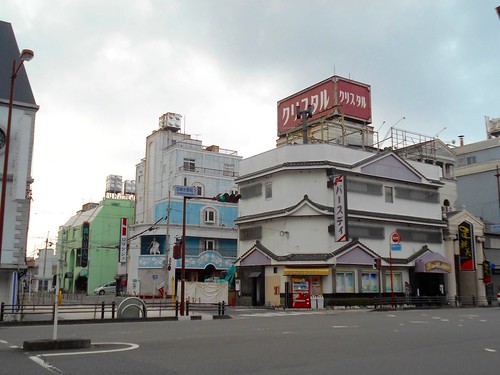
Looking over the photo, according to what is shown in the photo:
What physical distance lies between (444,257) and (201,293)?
70.5 ft

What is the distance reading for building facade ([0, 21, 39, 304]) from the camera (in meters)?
25.9

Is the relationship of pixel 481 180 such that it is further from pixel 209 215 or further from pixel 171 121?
pixel 171 121

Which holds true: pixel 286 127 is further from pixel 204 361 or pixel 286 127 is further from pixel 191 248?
pixel 204 361

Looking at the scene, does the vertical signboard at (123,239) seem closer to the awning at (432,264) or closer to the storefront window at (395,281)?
the storefront window at (395,281)

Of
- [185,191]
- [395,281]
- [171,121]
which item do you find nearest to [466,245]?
[395,281]

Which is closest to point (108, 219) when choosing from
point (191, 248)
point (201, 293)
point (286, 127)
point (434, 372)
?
point (191, 248)

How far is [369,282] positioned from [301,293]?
652 cm

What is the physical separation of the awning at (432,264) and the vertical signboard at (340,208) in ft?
31.1

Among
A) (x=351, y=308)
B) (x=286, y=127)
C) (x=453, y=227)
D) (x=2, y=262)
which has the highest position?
(x=286, y=127)

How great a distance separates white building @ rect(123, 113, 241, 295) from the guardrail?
629 inches

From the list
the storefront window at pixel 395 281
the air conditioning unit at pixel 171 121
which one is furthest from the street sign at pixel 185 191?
the air conditioning unit at pixel 171 121

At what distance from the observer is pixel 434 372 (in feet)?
32.5

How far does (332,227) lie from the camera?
39.2 m

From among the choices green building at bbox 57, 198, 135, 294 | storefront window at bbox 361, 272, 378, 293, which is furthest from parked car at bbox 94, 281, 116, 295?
storefront window at bbox 361, 272, 378, 293
